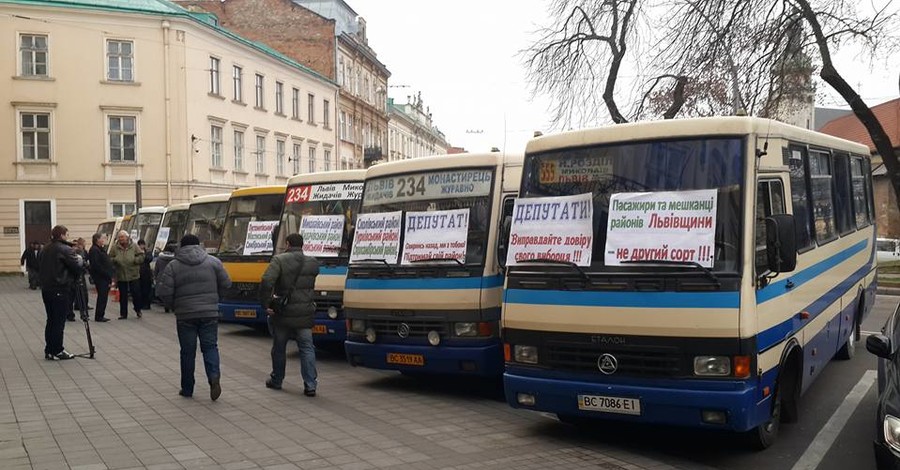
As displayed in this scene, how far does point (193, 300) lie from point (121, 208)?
1295 inches

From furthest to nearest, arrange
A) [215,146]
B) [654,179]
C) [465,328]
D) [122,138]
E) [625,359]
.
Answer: [215,146]
[122,138]
[465,328]
[654,179]
[625,359]

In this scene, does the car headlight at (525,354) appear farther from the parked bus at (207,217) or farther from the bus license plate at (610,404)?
the parked bus at (207,217)

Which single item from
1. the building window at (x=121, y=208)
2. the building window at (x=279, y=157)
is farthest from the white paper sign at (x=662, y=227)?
the building window at (x=279, y=157)

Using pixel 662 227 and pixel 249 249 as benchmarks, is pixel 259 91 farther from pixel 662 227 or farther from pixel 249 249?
pixel 662 227

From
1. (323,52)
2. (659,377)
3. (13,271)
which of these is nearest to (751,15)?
(659,377)

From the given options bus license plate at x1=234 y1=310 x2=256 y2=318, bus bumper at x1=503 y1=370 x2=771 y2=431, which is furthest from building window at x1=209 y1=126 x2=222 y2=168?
bus bumper at x1=503 y1=370 x2=771 y2=431

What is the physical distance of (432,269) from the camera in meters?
9.29

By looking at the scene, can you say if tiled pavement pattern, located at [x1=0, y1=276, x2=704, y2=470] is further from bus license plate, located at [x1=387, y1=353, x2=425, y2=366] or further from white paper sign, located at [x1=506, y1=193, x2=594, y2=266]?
white paper sign, located at [x1=506, y1=193, x2=594, y2=266]

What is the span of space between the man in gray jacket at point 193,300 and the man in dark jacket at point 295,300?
55 cm

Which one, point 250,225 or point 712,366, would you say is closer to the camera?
point 712,366

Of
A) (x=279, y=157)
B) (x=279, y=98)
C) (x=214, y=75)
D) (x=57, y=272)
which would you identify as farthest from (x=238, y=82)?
(x=57, y=272)

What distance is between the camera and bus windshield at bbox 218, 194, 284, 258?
48.5 feet

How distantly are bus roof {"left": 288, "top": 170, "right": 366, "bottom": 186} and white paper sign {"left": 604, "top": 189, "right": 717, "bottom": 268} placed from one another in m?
6.17

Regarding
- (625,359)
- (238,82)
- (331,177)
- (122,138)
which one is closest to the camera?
(625,359)
